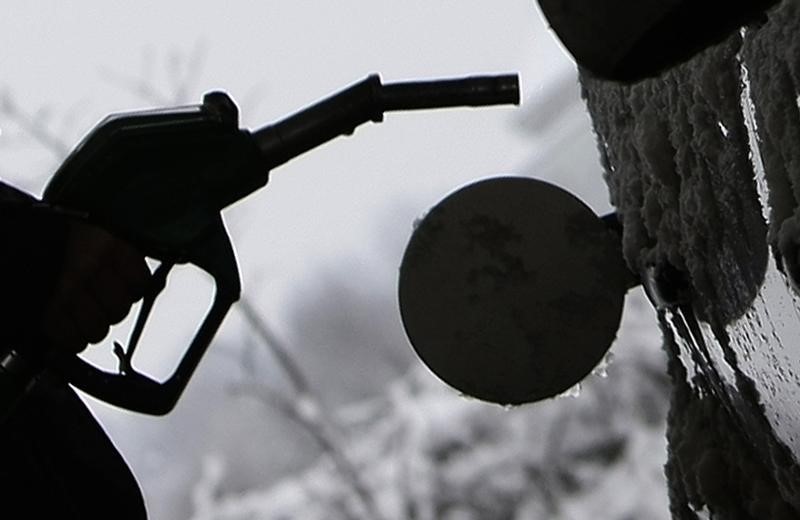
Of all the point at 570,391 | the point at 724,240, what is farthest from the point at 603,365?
the point at 724,240

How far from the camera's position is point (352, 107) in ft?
2.18

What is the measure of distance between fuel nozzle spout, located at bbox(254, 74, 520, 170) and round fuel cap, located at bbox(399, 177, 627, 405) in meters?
0.16

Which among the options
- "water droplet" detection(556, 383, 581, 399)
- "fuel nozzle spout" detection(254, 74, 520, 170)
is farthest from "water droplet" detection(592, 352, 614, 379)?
"fuel nozzle spout" detection(254, 74, 520, 170)

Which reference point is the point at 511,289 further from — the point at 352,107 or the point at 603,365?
the point at 352,107

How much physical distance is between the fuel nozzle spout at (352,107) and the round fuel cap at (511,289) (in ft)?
0.53

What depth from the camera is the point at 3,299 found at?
60 centimetres

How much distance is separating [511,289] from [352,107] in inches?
8.0

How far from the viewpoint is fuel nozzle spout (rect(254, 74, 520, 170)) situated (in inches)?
26.0

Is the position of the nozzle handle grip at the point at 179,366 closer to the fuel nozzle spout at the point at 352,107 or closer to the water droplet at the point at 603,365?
the fuel nozzle spout at the point at 352,107

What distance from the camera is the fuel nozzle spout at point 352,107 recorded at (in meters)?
0.66

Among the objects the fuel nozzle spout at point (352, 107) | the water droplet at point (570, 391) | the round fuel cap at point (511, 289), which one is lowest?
the water droplet at point (570, 391)

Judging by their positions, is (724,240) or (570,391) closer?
(724,240)

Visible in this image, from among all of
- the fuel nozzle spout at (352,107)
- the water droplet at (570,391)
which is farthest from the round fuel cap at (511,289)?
the fuel nozzle spout at (352,107)

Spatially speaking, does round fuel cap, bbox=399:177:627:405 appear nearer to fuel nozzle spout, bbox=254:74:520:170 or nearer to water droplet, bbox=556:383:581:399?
water droplet, bbox=556:383:581:399
